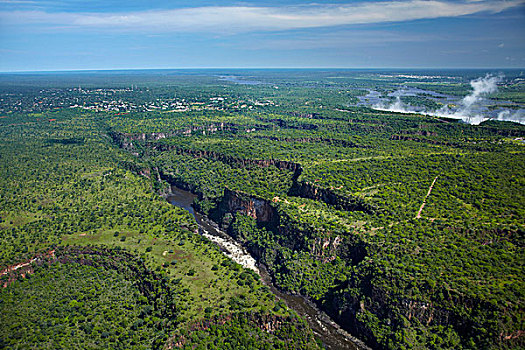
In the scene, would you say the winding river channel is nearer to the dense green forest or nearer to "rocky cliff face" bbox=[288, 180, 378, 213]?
the dense green forest

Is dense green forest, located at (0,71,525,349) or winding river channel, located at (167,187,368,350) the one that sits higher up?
dense green forest, located at (0,71,525,349)

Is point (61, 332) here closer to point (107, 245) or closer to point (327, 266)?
point (107, 245)

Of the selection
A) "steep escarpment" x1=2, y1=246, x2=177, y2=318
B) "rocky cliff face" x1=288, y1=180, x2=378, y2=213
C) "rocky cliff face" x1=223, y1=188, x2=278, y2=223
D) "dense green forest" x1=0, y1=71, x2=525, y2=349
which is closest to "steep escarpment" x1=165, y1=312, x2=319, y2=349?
"dense green forest" x1=0, y1=71, x2=525, y2=349

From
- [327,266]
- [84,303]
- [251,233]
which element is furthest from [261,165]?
[84,303]

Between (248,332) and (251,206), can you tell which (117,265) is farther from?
(251,206)

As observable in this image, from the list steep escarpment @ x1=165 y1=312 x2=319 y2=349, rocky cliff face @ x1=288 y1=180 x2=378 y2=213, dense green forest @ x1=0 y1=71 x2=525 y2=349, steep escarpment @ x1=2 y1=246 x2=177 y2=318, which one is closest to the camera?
steep escarpment @ x1=165 y1=312 x2=319 y2=349

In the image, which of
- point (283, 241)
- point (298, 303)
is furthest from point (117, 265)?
point (298, 303)
